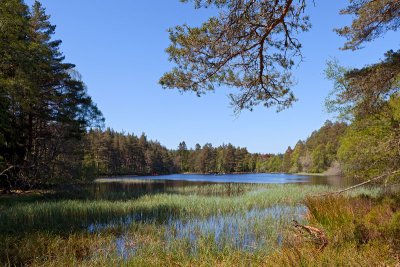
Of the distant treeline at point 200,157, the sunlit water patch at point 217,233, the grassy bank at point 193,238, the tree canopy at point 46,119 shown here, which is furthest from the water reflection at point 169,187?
the distant treeline at point 200,157

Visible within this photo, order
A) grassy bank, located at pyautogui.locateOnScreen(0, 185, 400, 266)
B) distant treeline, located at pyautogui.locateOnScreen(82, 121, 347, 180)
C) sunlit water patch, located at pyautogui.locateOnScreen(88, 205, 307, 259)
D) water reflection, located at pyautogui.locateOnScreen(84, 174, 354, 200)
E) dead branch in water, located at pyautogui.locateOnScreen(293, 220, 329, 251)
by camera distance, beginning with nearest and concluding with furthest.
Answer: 1. grassy bank, located at pyautogui.locateOnScreen(0, 185, 400, 266)
2. dead branch in water, located at pyautogui.locateOnScreen(293, 220, 329, 251)
3. sunlit water patch, located at pyautogui.locateOnScreen(88, 205, 307, 259)
4. water reflection, located at pyautogui.locateOnScreen(84, 174, 354, 200)
5. distant treeline, located at pyautogui.locateOnScreen(82, 121, 347, 180)

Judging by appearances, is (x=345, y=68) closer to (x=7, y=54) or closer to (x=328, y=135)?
(x=7, y=54)

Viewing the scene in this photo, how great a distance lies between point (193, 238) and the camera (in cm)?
1059

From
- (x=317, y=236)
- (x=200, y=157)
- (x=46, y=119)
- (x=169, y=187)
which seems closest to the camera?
(x=317, y=236)

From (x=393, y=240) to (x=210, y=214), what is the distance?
9.64 m

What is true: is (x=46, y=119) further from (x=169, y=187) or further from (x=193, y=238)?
(x=193, y=238)

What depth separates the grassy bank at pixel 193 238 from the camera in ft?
23.5

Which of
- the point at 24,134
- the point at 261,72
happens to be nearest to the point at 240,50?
the point at 261,72

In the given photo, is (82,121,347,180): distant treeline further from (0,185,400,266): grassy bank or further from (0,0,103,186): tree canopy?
(0,185,400,266): grassy bank

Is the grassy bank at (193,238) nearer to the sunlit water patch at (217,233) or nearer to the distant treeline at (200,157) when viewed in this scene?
the sunlit water patch at (217,233)

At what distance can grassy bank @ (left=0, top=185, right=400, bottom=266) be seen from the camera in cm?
715

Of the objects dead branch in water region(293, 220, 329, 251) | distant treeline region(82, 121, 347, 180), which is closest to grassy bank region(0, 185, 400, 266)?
dead branch in water region(293, 220, 329, 251)

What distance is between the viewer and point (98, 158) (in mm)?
92375

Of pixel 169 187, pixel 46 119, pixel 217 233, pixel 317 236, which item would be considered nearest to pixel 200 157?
pixel 169 187
